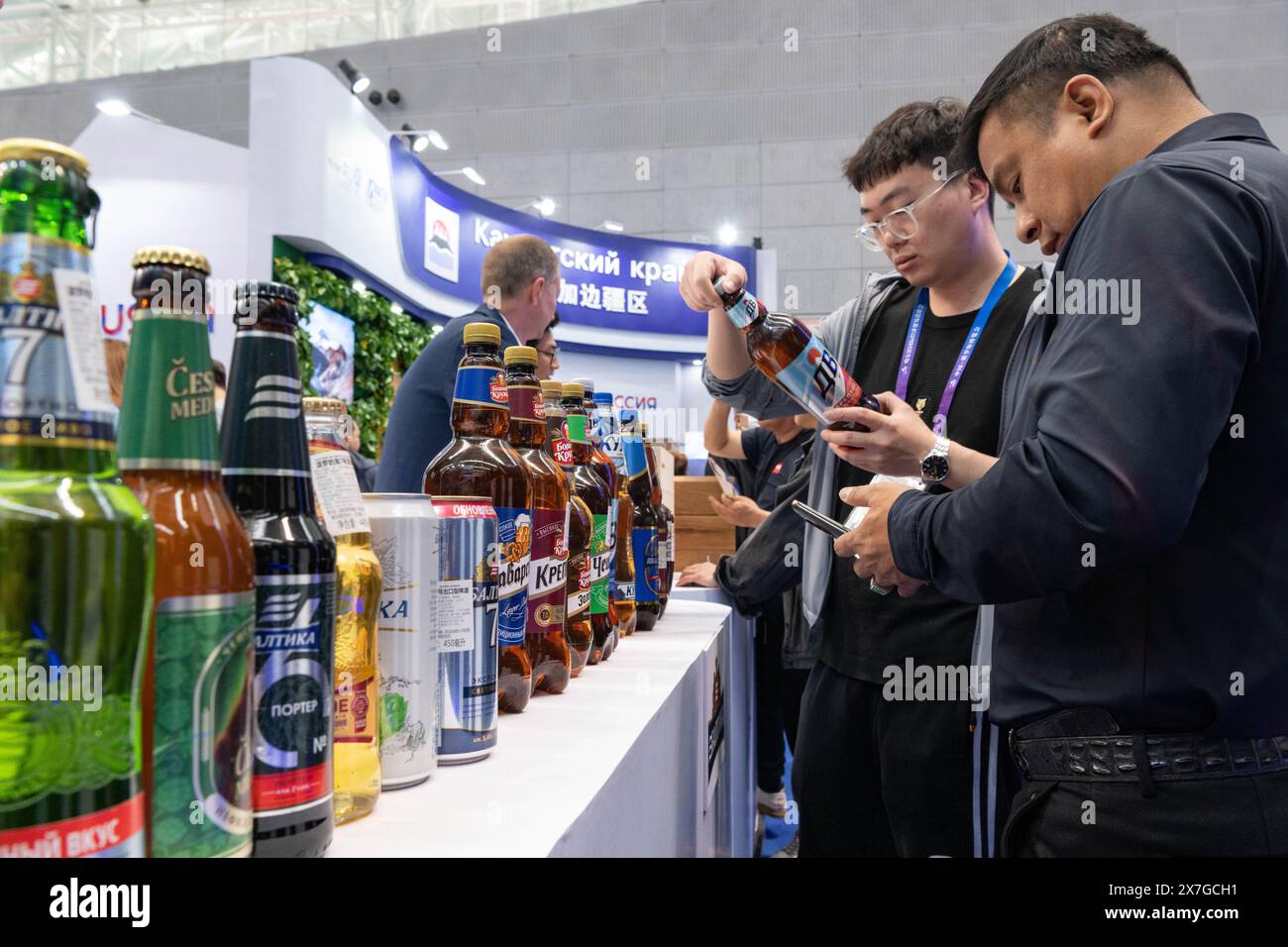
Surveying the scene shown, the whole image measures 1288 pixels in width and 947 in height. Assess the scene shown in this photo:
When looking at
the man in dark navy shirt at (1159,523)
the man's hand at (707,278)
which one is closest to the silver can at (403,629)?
the man in dark navy shirt at (1159,523)

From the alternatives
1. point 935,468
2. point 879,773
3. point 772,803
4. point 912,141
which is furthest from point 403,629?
point 772,803

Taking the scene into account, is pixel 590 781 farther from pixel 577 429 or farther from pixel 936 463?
pixel 936 463

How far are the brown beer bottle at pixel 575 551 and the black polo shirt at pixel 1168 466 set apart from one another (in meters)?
0.47

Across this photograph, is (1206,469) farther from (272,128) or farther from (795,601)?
(272,128)

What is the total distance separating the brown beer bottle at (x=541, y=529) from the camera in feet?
3.15

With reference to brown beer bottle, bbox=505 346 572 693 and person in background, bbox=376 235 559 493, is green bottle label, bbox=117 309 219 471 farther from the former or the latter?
person in background, bbox=376 235 559 493

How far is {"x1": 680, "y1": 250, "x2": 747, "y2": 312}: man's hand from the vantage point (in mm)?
1392

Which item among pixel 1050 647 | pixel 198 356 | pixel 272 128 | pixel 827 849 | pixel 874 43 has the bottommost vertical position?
pixel 827 849

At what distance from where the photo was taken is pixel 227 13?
1032cm

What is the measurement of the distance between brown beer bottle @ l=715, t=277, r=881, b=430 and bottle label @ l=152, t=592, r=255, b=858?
956 millimetres

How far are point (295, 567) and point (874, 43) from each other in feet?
35.2

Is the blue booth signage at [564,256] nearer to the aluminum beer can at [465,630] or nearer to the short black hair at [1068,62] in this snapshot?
the short black hair at [1068,62]

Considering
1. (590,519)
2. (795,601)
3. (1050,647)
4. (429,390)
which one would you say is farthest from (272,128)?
(1050,647)

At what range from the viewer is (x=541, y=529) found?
0.96 metres
